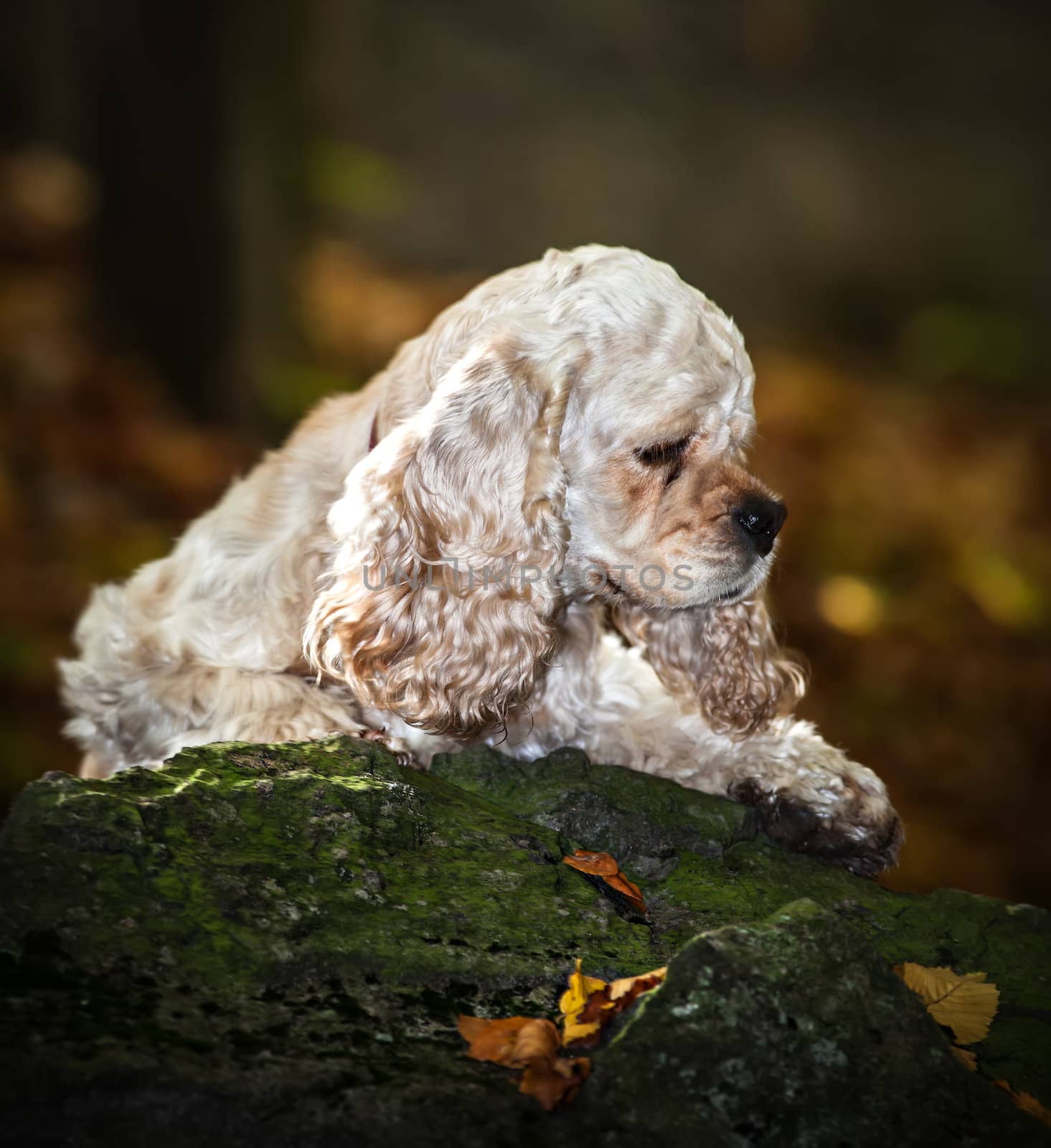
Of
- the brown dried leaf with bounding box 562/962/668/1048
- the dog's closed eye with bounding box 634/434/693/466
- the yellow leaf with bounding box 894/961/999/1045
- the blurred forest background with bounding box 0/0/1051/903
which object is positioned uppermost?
the blurred forest background with bounding box 0/0/1051/903

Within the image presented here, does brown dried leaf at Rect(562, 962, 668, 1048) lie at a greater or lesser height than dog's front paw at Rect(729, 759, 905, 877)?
lesser

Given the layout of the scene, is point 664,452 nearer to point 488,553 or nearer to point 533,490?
point 533,490

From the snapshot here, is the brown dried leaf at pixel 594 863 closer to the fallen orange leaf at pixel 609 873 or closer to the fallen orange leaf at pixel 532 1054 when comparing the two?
the fallen orange leaf at pixel 609 873

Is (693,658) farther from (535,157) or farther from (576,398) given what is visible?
(535,157)

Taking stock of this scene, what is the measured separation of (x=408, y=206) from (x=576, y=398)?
7463 mm

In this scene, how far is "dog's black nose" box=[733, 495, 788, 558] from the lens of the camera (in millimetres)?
2793

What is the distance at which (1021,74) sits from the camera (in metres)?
9.94

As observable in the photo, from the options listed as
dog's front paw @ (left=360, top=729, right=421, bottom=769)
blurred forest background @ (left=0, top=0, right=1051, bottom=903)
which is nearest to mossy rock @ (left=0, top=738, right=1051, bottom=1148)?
dog's front paw @ (left=360, top=729, right=421, bottom=769)

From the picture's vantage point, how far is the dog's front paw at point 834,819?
2.77 meters

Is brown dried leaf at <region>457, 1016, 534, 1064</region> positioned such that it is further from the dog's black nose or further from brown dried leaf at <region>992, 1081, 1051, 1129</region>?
the dog's black nose

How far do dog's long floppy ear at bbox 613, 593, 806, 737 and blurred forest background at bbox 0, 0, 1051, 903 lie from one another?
138 cm

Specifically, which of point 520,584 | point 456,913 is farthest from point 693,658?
point 456,913

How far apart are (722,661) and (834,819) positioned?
2.12 feet

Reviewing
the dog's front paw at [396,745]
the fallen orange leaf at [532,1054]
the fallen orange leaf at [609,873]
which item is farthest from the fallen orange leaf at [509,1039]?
the dog's front paw at [396,745]
